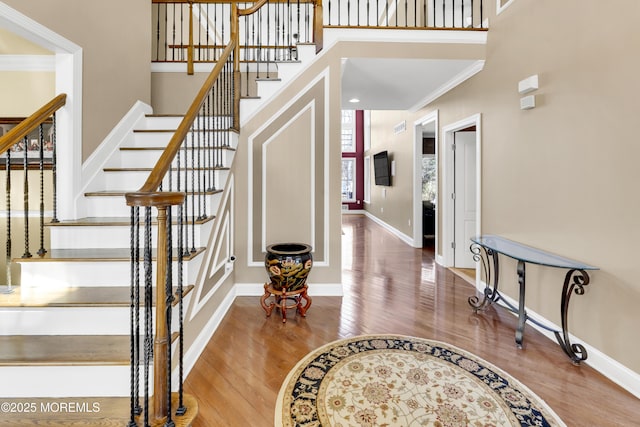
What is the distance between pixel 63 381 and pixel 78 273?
2.28ft

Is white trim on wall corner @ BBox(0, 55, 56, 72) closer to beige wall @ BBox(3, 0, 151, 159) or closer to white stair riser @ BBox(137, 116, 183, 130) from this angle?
beige wall @ BBox(3, 0, 151, 159)

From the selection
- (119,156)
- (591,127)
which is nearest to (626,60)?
(591,127)

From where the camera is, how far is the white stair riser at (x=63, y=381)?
1.53m

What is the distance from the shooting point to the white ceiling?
3.57 m

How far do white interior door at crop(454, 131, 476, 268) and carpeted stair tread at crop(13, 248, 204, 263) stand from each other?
12.7 ft

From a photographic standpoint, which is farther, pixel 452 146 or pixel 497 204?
pixel 452 146

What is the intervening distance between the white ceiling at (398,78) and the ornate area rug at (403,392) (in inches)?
118

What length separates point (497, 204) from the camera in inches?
135

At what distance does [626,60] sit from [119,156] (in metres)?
4.05

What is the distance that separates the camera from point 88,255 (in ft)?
6.75

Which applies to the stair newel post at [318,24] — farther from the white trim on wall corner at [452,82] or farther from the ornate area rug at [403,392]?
the ornate area rug at [403,392]

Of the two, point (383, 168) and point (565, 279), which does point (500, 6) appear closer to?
point (565, 279)

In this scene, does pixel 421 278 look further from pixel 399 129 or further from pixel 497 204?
pixel 399 129

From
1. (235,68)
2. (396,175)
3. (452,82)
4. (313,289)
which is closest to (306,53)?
(235,68)
